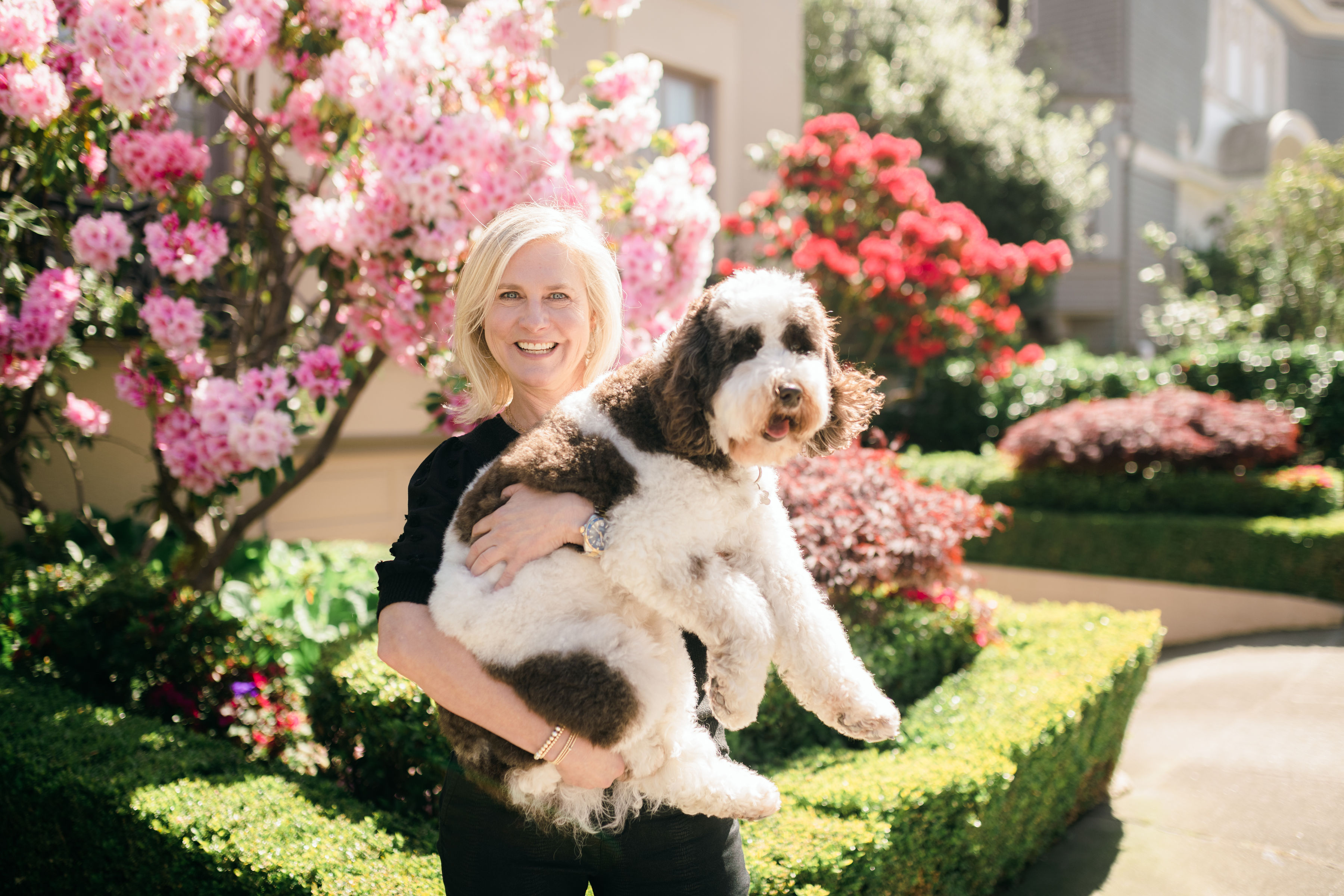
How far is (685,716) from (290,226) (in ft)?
12.2

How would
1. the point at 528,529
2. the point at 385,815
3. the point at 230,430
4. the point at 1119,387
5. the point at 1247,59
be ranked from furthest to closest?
1. the point at 1247,59
2. the point at 1119,387
3. the point at 230,430
4. the point at 385,815
5. the point at 528,529

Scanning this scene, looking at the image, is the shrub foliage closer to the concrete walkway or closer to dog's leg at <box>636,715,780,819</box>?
the concrete walkway

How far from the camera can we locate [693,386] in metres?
1.62

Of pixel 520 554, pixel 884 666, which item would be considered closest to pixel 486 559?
pixel 520 554

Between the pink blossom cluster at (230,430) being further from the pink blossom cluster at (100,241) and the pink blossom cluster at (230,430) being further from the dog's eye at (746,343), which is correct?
the dog's eye at (746,343)

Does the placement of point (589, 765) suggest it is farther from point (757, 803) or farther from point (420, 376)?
point (420, 376)

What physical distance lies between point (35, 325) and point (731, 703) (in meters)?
4.16

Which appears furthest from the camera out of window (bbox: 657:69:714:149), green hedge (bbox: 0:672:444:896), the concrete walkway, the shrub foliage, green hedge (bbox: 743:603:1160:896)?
window (bbox: 657:69:714:149)

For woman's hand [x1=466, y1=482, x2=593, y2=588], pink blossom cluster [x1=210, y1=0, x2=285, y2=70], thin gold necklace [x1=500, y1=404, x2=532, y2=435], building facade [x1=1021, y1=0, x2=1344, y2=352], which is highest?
building facade [x1=1021, y1=0, x2=1344, y2=352]

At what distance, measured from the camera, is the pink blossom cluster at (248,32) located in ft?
13.1

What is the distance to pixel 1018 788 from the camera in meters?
3.69

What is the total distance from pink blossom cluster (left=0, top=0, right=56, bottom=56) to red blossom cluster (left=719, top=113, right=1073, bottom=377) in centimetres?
660

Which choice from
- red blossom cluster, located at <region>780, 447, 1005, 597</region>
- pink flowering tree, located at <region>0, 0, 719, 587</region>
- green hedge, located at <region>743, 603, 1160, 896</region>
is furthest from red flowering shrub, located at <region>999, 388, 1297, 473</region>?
pink flowering tree, located at <region>0, 0, 719, 587</region>

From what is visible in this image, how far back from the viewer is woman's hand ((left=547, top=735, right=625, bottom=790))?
1684 mm
